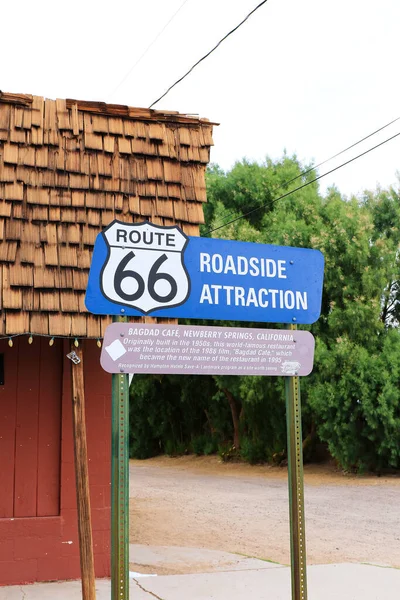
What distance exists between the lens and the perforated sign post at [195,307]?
3.91m

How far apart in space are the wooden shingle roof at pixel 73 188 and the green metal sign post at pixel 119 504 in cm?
261

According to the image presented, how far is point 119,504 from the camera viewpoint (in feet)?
12.4

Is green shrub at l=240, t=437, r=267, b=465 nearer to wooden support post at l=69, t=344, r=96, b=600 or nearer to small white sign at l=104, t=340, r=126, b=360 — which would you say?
wooden support post at l=69, t=344, r=96, b=600

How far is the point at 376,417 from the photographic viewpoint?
19.1m

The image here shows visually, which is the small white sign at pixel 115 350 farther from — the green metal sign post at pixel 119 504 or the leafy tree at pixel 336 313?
the leafy tree at pixel 336 313

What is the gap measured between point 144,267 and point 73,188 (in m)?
3.04

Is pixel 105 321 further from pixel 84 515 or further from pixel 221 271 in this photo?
pixel 221 271

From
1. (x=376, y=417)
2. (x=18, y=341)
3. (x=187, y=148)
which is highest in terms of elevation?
(x=187, y=148)

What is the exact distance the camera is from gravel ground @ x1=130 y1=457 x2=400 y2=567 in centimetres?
976

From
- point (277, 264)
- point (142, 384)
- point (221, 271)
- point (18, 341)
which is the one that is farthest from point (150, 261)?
point (142, 384)

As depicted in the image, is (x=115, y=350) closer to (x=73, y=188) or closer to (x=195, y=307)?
(x=195, y=307)

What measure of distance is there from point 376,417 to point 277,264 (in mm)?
15490

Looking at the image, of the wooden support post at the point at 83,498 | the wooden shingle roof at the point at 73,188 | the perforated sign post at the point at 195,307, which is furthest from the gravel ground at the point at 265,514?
the perforated sign post at the point at 195,307

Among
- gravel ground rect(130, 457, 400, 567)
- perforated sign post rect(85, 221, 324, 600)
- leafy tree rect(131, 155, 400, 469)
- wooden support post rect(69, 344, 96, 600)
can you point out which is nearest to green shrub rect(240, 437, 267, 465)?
leafy tree rect(131, 155, 400, 469)
